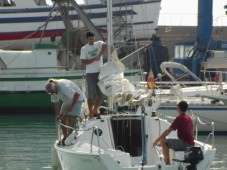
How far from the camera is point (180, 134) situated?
1467 cm

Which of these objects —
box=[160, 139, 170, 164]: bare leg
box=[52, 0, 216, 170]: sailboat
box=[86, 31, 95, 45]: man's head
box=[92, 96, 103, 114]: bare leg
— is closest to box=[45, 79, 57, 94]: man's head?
box=[52, 0, 216, 170]: sailboat

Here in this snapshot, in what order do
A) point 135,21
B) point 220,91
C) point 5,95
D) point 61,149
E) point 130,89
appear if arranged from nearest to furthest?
point 61,149 → point 130,89 → point 220,91 → point 5,95 → point 135,21

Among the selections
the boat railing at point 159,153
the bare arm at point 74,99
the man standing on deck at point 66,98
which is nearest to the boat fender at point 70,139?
the man standing on deck at point 66,98

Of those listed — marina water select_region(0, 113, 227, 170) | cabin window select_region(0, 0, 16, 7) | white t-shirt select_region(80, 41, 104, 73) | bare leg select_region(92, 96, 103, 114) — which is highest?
cabin window select_region(0, 0, 16, 7)

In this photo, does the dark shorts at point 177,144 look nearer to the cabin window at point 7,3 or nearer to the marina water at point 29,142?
the marina water at point 29,142

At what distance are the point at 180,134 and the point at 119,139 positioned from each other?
244cm

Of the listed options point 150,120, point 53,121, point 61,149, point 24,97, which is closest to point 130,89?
point 150,120

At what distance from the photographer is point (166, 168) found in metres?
14.1

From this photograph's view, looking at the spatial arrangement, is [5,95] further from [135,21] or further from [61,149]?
[61,149]

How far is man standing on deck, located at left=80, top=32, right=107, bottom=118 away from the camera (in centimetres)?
1738

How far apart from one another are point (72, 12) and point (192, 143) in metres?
30.7

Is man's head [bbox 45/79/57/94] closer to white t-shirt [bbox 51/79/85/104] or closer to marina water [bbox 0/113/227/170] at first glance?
white t-shirt [bbox 51/79/85/104]

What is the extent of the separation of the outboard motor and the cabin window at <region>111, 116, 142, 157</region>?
2471mm

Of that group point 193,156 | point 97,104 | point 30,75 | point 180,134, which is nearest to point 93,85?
point 97,104
